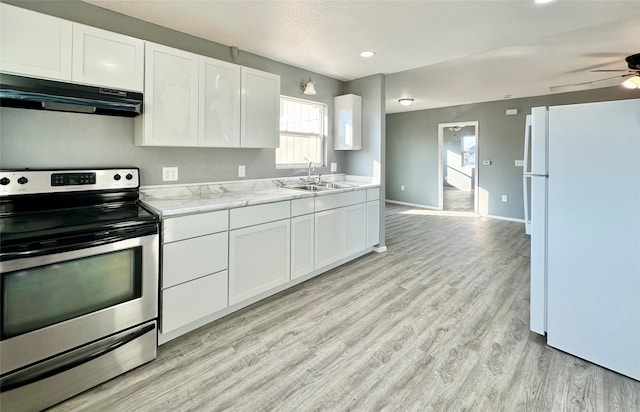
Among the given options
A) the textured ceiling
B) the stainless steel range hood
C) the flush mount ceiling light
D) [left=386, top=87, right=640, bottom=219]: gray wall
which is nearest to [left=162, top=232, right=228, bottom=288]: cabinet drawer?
the stainless steel range hood

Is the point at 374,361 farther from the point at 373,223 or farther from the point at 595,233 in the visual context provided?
the point at 373,223

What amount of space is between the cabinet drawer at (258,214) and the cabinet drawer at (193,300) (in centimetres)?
41

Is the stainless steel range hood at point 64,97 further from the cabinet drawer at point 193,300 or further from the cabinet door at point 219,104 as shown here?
the cabinet drawer at point 193,300

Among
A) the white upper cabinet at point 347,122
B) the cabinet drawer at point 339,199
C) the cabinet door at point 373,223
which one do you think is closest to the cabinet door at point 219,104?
the cabinet drawer at point 339,199

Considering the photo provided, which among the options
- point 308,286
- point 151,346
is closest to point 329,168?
point 308,286

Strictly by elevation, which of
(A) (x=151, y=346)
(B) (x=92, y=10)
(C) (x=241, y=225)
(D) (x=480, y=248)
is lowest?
(A) (x=151, y=346)

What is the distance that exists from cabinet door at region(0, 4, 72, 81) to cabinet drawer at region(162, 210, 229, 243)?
1.06 m

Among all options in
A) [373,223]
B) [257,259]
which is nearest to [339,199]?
[373,223]

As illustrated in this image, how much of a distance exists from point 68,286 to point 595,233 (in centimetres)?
307

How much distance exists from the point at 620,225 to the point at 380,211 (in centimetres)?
251

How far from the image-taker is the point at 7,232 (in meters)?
1.46

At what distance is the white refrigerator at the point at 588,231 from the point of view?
5.82 ft

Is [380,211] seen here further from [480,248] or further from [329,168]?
[480,248]

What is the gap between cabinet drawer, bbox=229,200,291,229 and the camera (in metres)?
2.36
